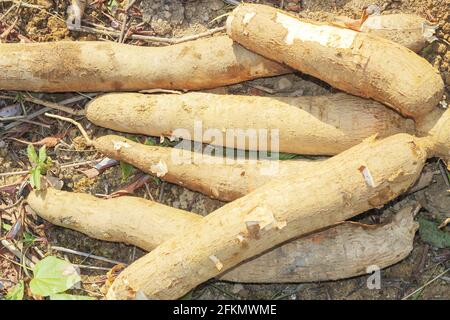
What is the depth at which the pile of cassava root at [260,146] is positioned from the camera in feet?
6.55

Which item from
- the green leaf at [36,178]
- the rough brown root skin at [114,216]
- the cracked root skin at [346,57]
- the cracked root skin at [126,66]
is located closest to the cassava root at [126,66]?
the cracked root skin at [126,66]

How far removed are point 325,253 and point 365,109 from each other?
0.56 m

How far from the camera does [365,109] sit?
2141 mm

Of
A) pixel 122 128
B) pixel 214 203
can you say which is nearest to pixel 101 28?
pixel 122 128

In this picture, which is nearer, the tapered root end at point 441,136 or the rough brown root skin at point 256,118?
the tapered root end at point 441,136

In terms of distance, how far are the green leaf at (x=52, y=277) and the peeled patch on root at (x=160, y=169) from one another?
0.53 metres

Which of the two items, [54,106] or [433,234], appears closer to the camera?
[433,234]

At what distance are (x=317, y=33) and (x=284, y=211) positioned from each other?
64 centimetres

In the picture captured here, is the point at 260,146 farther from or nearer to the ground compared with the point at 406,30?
nearer to the ground

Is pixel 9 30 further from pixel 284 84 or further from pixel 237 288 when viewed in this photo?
pixel 237 288

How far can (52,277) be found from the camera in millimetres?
2359

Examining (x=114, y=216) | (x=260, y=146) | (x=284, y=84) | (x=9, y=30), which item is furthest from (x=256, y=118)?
(x=9, y=30)

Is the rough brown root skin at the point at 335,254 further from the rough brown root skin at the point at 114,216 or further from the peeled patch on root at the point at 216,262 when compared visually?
the rough brown root skin at the point at 114,216
